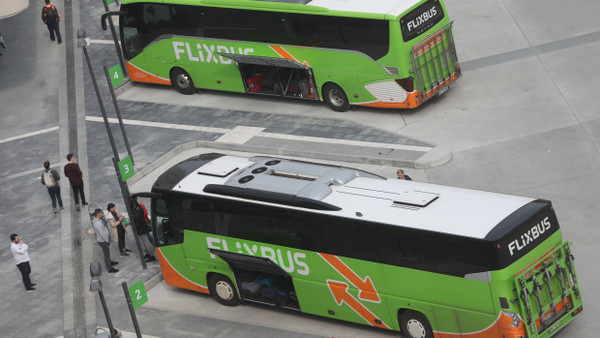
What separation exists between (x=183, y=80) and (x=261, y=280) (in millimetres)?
14230

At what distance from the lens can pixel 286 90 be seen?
114ft

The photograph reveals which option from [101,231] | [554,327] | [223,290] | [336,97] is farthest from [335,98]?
[554,327]

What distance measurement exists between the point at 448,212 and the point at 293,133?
12.6 meters

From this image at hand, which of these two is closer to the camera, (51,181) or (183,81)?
(51,181)

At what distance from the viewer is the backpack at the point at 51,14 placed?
41.9 m

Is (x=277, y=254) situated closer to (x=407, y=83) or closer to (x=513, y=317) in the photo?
(x=513, y=317)

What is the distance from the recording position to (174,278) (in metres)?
25.1

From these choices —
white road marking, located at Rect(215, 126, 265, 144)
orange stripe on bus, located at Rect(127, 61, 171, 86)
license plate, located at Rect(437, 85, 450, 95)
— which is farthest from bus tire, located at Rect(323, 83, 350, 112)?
orange stripe on bus, located at Rect(127, 61, 171, 86)

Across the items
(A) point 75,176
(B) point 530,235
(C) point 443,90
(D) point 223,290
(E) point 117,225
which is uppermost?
(B) point 530,235

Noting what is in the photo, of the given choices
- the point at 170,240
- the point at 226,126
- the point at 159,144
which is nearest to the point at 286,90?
the point at 226,126

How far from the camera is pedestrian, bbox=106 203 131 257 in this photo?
86.7ft

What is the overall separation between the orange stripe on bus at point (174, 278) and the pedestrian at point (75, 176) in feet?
16.8

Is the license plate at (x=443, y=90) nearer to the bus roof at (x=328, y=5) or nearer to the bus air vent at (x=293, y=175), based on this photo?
the bus roof at (x=328, y=5)

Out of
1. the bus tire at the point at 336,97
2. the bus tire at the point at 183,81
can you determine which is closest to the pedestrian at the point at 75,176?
the bus tire at the point at 183,81
